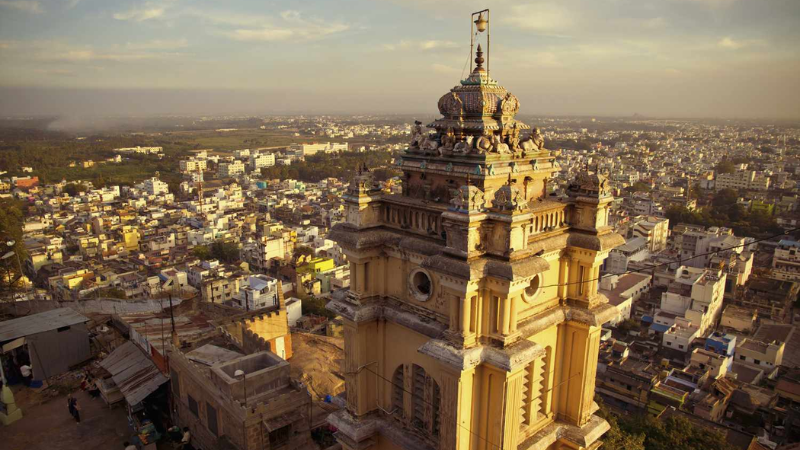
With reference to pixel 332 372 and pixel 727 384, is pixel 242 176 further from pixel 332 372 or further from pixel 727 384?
pixel 727 384

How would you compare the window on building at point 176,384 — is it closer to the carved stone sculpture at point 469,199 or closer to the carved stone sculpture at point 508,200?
the carved stone sculpture at point 469,199

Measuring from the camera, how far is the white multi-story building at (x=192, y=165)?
108 meters

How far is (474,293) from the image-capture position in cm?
678

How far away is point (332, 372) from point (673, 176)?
85743 millimetres

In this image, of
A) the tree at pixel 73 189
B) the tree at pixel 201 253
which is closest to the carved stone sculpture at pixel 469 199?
the tree at pixel 201 253

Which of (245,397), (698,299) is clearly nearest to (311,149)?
(698,299)

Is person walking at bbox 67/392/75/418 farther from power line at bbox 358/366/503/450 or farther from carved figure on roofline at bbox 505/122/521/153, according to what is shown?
carved figure on roofline at bbox 505/122/521/153

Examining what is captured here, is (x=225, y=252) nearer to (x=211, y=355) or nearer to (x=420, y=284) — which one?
(x=211, y=355)

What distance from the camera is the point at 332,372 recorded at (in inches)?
1073

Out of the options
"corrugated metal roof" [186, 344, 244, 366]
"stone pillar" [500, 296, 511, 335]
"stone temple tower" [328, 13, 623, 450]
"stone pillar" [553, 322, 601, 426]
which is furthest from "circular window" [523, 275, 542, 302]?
"corrugated metal roof" [186, 344, 244, 366]

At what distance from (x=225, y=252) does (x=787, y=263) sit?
51086 millimetres

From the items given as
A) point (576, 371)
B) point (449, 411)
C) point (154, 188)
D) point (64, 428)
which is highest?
point (449, 411)

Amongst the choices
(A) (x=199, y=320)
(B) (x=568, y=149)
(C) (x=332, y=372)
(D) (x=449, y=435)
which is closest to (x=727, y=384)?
(C) (x=332, y=372)

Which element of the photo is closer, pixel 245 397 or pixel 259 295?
pixel 245 397
